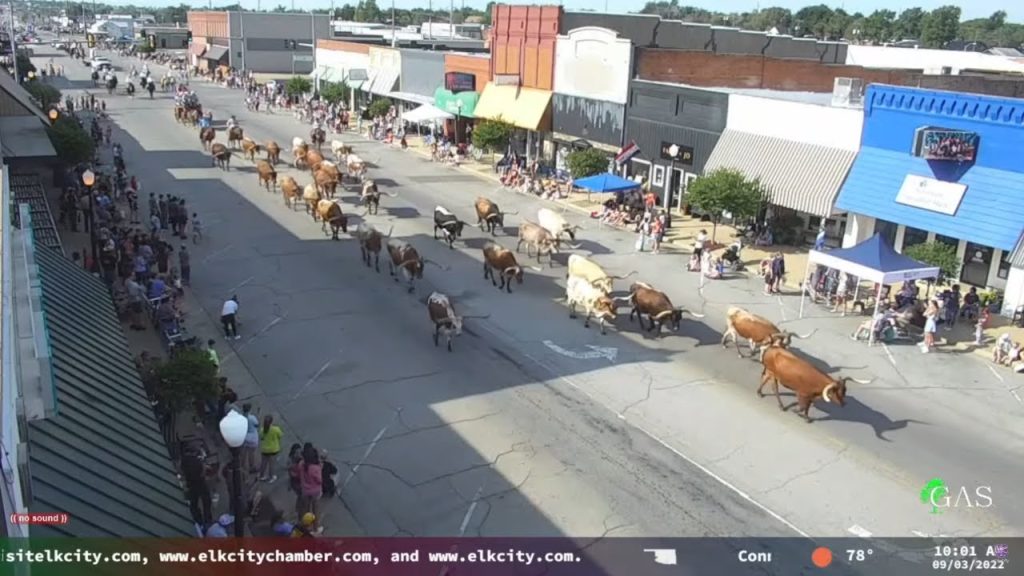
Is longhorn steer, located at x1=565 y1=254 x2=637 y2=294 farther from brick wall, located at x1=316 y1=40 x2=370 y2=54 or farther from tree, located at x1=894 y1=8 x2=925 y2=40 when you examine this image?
tree, located at x1=894 y1=8 x2=925 y2=40

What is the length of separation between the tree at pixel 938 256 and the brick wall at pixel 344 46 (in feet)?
168

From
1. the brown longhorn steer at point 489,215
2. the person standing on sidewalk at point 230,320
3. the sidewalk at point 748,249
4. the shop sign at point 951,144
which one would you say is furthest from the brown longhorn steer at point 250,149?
the shop sign at point 951,144

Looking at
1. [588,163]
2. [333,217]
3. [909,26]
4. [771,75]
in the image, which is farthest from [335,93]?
[909,26]

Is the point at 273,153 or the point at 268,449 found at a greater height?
the point at 273,153

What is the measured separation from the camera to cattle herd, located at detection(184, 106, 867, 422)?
1739 centimetres

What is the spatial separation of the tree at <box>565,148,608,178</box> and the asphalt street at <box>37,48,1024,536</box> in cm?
1140

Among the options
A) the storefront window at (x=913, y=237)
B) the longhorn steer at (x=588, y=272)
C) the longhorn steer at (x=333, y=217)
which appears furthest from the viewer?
the longhorn steer at (x=333, y=217)

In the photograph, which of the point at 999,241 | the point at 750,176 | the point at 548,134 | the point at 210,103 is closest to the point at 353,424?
the point at 999,241

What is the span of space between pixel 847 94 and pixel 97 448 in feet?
95.3

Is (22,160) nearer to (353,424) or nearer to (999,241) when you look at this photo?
(353,424)

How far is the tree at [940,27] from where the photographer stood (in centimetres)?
14338

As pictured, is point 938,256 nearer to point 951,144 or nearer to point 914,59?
point 951,144

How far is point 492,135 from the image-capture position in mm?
45406

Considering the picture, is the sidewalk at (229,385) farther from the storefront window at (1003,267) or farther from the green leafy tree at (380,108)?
the green leafy tree at (380,108)
